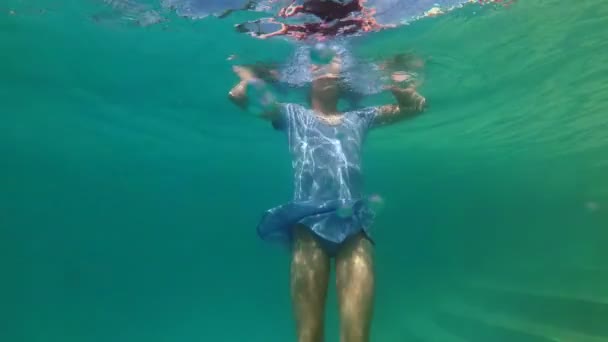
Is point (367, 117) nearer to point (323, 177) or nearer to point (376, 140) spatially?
point (323, 177)

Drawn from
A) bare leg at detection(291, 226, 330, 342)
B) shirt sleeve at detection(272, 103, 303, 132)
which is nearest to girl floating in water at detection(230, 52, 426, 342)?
bare leg at detection(291, 226, 330, 342)

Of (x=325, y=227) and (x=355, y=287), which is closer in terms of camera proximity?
(x=355, y=287)

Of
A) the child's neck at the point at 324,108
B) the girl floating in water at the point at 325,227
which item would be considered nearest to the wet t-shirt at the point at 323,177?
the girl floating in water at the point at 325,227

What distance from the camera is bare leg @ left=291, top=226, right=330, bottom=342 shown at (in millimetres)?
4645

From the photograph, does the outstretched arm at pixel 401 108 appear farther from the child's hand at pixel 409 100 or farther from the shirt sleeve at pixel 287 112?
the shirt sleeve at pixel 287 112

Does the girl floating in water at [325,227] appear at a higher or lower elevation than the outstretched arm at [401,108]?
lower

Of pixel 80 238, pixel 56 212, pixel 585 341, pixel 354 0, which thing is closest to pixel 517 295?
pixel 585 341

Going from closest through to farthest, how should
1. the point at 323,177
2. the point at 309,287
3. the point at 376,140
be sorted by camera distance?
the point at 309,287 < the point at 323,177 < the point at 376,140

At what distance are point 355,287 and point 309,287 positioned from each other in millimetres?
529

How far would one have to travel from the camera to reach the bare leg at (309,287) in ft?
15.2

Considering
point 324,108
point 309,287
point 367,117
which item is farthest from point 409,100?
point 309,287

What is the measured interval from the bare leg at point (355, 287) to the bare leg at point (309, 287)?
223mm

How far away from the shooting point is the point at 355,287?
460cm

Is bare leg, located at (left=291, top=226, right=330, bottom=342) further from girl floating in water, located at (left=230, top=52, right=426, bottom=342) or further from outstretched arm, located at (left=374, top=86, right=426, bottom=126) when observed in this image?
outstretched arm, located at (left=374, top=86, right=426, bottom=126)
